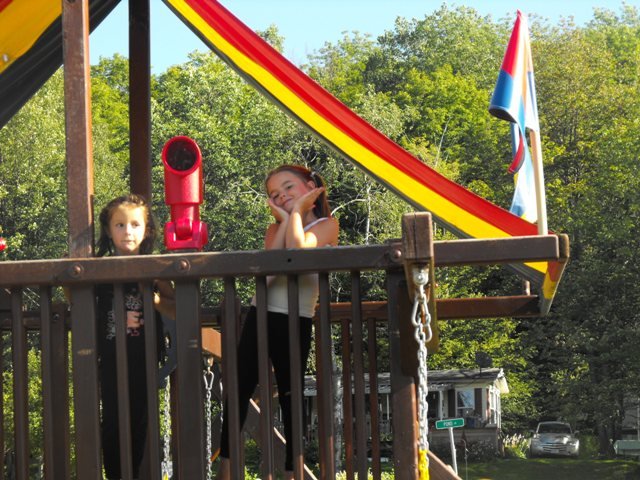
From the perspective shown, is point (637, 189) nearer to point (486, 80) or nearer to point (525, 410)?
point (525, 410)

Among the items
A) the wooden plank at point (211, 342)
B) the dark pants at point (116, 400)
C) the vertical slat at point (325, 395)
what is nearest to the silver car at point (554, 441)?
the wooden plank at point (211, 342)

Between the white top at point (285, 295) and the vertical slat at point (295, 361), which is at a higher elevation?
the white top at point (285, 295)

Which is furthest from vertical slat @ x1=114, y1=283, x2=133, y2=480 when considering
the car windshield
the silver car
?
the car windshield

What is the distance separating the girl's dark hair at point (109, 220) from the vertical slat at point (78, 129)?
21.4 inches

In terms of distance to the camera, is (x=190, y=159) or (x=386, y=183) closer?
(x=190, y=159)

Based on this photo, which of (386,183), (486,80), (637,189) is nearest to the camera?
(386,183)

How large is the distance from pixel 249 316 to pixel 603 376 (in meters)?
32.6

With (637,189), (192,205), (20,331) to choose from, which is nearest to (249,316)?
(192,205)

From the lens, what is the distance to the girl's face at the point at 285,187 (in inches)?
204

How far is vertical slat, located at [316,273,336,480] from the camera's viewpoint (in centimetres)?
436

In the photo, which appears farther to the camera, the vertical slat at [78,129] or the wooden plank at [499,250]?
the vertical slat at [78,129]

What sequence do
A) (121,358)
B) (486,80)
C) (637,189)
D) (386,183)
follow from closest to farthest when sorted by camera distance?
(121,358)
(386,183)
(637,189)
(486,80)

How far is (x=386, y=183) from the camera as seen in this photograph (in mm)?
5633

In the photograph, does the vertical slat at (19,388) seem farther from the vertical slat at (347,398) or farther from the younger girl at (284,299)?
the vertical slat at (347,398)
